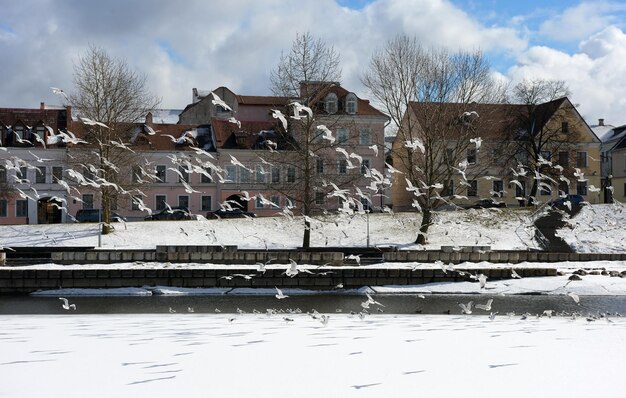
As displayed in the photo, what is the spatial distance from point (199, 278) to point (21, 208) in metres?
36.1

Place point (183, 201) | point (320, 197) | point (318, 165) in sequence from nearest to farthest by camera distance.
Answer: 1. point (320, 197)
2. point (318, 165)
3. point (183, 201)

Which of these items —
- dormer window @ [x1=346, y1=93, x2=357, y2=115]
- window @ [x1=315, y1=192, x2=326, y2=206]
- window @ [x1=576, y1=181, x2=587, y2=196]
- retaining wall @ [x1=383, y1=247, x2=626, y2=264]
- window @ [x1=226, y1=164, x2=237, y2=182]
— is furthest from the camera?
window @ [x1=576, y1=181, x2=587, y2=196]

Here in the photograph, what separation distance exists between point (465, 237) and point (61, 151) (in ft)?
111

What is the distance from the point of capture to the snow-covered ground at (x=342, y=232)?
37.9 metres

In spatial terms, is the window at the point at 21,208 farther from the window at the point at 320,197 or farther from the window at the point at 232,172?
the window at the point at 320,197

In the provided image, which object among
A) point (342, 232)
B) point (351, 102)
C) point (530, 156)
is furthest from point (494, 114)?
point (351, 102)

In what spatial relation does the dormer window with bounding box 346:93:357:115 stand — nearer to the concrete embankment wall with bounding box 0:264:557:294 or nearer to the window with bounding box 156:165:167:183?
the window with bounding box 156:165:167:183

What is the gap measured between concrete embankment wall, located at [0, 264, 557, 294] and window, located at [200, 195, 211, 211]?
33092mm

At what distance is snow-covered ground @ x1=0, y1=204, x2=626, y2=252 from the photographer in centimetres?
3791

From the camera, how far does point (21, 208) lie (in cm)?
5347

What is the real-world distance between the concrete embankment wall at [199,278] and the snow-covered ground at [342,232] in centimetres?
1279

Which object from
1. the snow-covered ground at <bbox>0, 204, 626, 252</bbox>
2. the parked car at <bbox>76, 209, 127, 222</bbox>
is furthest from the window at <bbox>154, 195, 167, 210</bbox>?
the snow-covered ground at <bbox>0, 204, 626, 252</bbox>

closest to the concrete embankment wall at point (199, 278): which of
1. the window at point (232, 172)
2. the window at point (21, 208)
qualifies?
the window at point (21, 208)

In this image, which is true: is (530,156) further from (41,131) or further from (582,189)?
(41,131)
